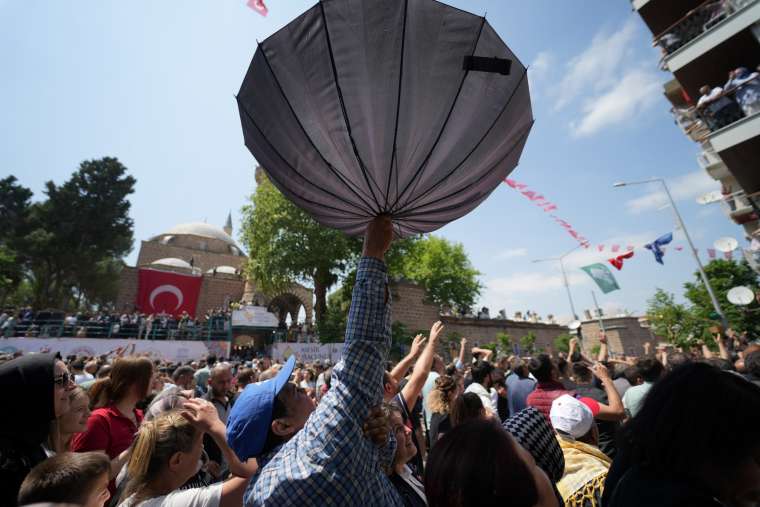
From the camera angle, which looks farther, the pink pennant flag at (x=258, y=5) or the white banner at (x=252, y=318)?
the white banner at (x=252, y=318)

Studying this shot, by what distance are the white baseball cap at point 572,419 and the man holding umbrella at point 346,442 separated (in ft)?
6.33

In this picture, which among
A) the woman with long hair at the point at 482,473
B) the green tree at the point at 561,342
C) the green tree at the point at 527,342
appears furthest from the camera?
the green tree at the point at 561,342

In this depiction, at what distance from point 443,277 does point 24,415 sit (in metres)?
29.4

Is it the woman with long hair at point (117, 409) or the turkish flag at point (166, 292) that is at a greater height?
the turkish flag at point (166, 292)

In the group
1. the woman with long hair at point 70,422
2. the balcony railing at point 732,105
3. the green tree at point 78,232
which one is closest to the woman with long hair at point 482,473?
the woman with long hair at point 70,422

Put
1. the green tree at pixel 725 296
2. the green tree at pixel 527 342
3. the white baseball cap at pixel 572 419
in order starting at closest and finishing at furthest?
the white baseball cap at pixel 572 419 < the green tree at pixel 725 296 < the green tree at pixel 527 342

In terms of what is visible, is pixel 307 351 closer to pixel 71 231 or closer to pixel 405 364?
pixel 405 364

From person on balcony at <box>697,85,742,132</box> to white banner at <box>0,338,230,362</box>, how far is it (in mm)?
19225

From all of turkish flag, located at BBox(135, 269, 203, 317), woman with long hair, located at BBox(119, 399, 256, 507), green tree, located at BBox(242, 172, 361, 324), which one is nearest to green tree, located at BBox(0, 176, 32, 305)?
turkish flag, located at BBox(135, 269, 203, 317)

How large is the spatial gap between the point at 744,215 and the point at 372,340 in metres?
21.7

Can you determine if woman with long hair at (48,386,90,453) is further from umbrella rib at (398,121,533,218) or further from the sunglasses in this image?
umbrella rib at (398,121,533,218)

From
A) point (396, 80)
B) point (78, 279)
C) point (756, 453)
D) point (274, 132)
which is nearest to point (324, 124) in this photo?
point (274, 132)

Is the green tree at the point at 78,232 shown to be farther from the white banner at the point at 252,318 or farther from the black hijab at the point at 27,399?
the black hijab at the point at 27,399

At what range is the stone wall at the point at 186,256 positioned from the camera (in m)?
32.5
